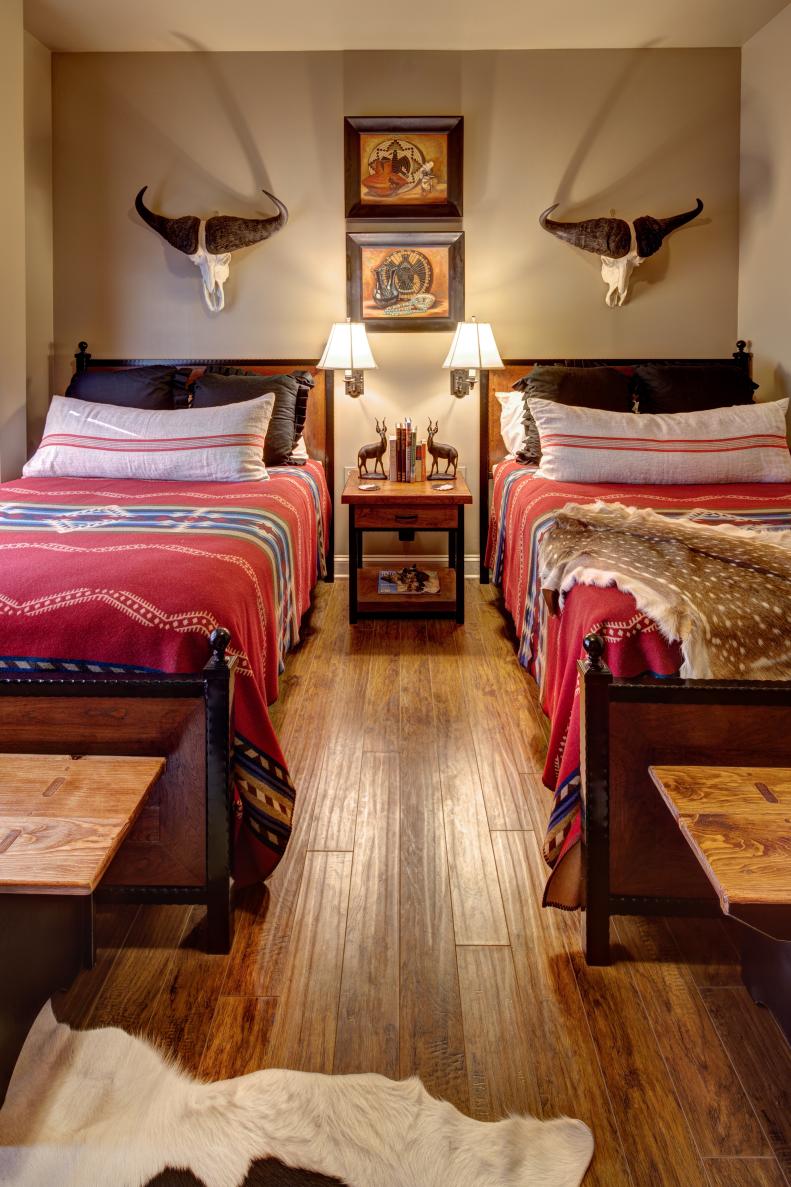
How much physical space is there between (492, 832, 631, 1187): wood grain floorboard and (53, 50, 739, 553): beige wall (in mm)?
2938

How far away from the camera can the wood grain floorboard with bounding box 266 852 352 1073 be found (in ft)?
4.59

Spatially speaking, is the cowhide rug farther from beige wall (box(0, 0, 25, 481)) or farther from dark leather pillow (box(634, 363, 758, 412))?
dark leather pillow (box(634, 363, 758, 412))

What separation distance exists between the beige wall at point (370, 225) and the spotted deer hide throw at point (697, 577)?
2.18m

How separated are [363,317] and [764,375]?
1.89m

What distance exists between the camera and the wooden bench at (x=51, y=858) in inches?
46.9

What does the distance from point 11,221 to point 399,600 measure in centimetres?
221

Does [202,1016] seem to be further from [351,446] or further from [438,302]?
[438,302]

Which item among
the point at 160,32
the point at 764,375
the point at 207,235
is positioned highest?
the point at 160,32

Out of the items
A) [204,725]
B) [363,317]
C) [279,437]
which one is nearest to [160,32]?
[363,317]

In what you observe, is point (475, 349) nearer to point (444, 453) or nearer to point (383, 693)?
point (444, 453)

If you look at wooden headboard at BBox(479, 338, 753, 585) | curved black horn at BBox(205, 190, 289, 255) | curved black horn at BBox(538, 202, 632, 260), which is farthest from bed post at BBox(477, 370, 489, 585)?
curved black horn at BBox(205, 190, 289, 255)

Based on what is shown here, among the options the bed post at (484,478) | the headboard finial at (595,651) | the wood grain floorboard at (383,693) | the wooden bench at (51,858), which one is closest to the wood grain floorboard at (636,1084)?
the headboard finial at (595,651)

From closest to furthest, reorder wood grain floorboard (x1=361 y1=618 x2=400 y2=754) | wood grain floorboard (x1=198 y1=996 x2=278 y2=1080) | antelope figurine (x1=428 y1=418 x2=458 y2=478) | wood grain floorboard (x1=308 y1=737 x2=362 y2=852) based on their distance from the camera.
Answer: wood grain floorboard (x1=198 y1=996 x2=278 y2=1080) → wood grain floorboard (x1=308 y1=737 x2=362 y2=852) → wood grain floorboard (x1=361 y1=618 x2=400 y2=754) → antelope figurine (x1=428 y1=418 x2=458 y2=478)

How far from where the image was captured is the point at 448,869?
194 cm
